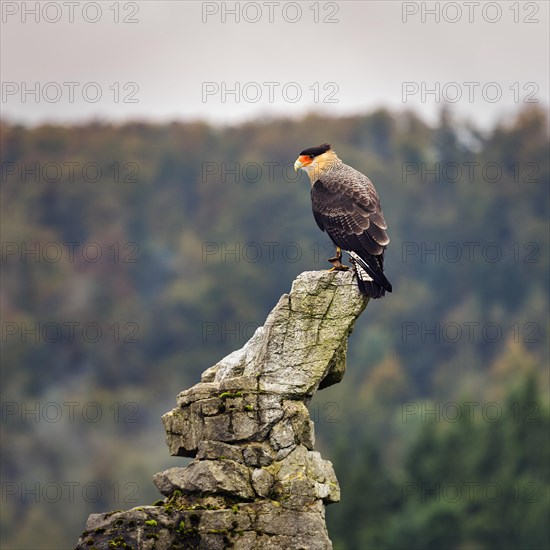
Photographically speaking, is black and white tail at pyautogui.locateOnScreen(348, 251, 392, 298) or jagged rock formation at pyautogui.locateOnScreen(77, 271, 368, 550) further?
black and white tail at pyautogui.locateOnScreen(348, 251, 392, 298)

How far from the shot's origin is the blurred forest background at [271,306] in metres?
80.9

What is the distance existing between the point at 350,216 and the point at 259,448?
4.23 m

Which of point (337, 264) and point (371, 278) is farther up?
point (337, 264)

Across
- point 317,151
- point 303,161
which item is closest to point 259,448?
point 303,161

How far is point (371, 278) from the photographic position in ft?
93.7

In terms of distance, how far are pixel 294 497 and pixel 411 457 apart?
5546cm

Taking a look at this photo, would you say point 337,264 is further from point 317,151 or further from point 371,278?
point 317,151

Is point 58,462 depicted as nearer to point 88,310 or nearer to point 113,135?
point 88,310

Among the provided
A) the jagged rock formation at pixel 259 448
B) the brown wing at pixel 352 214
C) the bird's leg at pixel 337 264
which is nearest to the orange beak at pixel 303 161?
the brown wing at pixel 352 214

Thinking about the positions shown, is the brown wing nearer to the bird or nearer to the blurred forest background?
the bird

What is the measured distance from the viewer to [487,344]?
122375mm

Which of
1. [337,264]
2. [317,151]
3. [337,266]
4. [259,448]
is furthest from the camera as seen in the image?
[317,151]

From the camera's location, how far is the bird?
1133 inches

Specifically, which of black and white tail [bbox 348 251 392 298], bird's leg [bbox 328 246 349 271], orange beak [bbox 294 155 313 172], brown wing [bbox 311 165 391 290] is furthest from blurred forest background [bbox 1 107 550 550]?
black and white tail [bbox 348 251 392 298]
